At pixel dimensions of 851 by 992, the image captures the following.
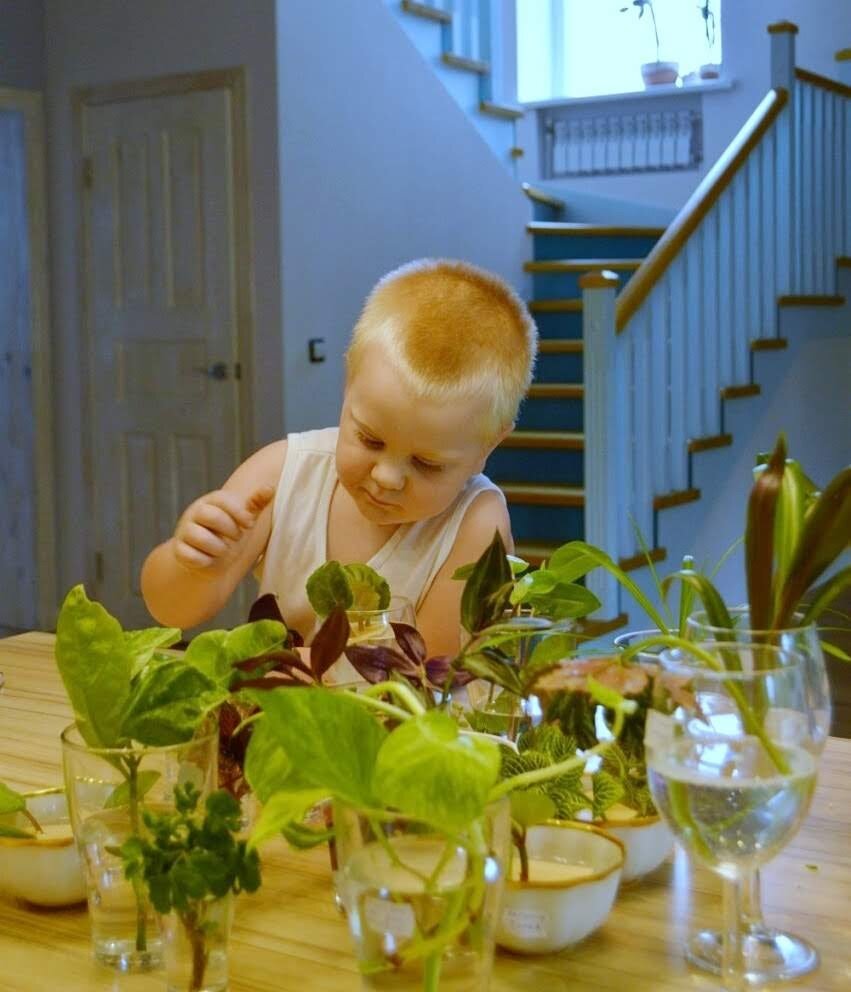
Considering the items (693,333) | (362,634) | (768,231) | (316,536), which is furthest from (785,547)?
(768,231)

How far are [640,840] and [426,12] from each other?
5.03 m

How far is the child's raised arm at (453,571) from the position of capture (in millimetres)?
1492

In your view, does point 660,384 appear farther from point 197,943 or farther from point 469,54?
point 197,943

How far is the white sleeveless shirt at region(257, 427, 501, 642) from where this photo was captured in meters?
1.66

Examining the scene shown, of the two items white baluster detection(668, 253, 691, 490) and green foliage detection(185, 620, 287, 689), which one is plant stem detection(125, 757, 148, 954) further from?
white baluster detection(668, 253, 691, 490)

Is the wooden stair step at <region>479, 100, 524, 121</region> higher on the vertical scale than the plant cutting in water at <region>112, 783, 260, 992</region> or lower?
higher

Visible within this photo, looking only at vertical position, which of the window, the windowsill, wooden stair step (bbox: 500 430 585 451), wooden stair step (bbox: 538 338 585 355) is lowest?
wooden stair step (bbox: 500 430 585 451)

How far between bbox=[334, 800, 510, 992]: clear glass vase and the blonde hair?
2.72 feet

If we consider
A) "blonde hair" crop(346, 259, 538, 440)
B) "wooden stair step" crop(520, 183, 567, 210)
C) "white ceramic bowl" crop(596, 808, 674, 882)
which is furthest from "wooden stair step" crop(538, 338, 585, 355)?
"white ceramic bowl" crop(596, 808, 674, 882)

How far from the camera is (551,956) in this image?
80 centimetres

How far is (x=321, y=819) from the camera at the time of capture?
3.12 ft

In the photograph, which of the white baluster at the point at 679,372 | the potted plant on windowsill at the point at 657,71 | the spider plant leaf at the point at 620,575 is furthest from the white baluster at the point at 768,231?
the spider plant leaf at the point at 620,575

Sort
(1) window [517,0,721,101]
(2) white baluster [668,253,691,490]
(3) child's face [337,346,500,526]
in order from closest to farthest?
Answer: 1. (3) child's face [337,346,500,526]
2. (2) white baluster [668,253,691,490]
3. (1) window [517,0,721,101]

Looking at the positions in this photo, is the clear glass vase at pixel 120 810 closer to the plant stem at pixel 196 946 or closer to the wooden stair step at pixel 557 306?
the plant stem at pixel 196 946
